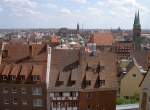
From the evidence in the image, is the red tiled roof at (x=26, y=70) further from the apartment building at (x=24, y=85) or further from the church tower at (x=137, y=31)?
the church tower at (x=137, y=31)

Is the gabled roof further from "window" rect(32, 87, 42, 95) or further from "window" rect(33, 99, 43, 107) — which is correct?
"window" rect(33, 99, 43, 107)

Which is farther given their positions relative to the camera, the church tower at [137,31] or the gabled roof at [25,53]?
the church tower at [137,31]

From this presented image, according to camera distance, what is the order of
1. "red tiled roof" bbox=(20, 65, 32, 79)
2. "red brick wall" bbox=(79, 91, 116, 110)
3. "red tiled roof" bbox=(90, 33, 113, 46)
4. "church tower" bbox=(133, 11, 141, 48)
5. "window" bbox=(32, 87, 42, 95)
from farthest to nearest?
"church tower" bbox=(133, 11, 141, 48)
"red tiled roof" bbox=(90, 33, 113, 46)
"red tiled roof" bbox=(20, 65, 32, 79)
"window" bbox=(32, 87, 42, 95)
"red brick wall" bbox=(79, 91, 116, 110)

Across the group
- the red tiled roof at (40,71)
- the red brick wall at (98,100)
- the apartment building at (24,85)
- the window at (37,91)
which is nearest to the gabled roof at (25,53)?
the apartment building at (24,85)

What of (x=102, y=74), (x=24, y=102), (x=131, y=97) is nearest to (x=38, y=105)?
(x=24, y=102)

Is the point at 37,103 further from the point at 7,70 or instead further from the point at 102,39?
the point at 102,39

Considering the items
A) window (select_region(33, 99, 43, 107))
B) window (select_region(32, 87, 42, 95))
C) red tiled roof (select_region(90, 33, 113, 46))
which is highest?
red tiled roof (select_region(90, 33, 113, 46))

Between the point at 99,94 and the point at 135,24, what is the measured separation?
127 meters

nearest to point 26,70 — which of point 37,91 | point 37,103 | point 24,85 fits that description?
point 24,85

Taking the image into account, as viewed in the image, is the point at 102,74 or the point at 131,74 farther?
the point at 131,74

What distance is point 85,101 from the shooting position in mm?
55688

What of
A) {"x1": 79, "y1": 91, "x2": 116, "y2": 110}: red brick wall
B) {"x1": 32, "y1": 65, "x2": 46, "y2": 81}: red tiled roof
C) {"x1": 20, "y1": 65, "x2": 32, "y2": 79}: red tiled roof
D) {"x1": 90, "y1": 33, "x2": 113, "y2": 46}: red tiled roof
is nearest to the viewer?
{"x1": 79, "y1": 91, "x2": 116, "y2": 110}: red brick wall

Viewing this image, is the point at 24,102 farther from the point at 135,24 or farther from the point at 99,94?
the point at 135,24

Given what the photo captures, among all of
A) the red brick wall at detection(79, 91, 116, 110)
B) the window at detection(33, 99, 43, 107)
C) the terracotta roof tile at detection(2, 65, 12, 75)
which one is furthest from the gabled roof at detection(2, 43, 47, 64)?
the red brick wall at detection(79, 91, 116, 110)
